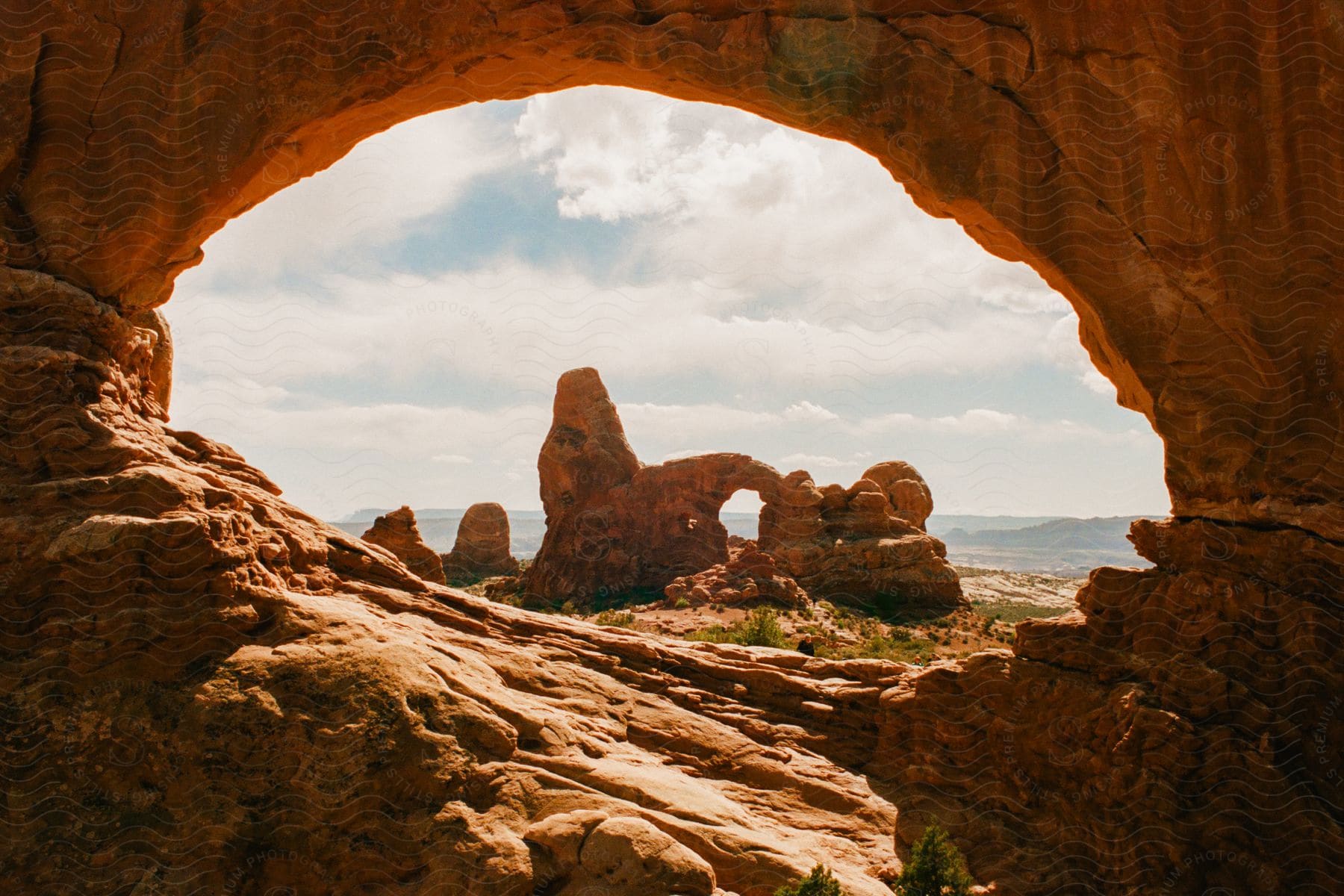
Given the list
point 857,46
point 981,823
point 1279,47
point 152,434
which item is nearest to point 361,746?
point 152,434

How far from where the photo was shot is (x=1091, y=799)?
8758mm

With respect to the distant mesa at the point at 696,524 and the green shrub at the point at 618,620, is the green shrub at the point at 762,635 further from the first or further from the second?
the distant mesa at the point at 696,524

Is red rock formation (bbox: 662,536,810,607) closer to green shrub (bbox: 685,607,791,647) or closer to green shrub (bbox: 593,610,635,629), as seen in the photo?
green shrub (bbox: 593,610,635,629)

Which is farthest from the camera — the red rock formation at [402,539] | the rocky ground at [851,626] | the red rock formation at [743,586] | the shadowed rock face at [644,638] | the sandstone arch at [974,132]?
the red rock formation at [743,586]

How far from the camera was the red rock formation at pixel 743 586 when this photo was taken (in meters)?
34.6

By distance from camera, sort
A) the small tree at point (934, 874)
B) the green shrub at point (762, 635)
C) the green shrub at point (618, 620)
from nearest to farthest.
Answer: the small tree at point (934, 874)
the green shrub at point (762, 635)
the green shrub at point (618, 620)

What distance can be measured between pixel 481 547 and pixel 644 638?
4863 centimetres

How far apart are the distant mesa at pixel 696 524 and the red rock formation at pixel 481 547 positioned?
12254mm

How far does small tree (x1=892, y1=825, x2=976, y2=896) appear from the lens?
26.3 ft

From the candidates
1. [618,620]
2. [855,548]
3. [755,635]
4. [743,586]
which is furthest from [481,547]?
[755,635]

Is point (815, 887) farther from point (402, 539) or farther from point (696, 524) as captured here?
point (696, 524)

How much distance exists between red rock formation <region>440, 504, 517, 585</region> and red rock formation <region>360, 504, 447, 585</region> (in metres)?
31.5

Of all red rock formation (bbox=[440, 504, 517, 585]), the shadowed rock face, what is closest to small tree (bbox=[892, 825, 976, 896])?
the shadowed rock face

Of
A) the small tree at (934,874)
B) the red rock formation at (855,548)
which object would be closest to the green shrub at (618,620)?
the red rock formation at (855,548)
